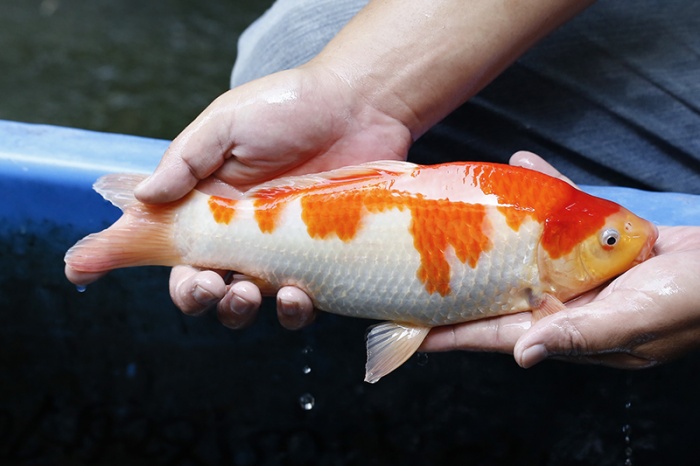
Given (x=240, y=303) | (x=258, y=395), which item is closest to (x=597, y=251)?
(x=240, y=303)

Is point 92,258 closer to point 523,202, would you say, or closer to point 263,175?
point 263,175

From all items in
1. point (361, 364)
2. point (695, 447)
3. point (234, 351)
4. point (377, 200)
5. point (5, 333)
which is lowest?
point (5, 333)

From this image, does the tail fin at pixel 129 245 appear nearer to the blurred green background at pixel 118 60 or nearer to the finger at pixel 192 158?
→ the finger at pixel 192 158

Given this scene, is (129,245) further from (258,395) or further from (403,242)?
(258,395)

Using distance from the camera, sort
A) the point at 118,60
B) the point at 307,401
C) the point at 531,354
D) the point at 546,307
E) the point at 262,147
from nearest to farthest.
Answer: the point at 531,354 → the point at 546,307 → the point at 262,147 → the point at 307,401 → the point at 118,60

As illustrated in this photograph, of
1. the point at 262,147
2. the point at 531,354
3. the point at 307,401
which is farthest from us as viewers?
the point at 307,401

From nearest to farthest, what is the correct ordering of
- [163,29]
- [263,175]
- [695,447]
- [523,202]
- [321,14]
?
[523,202]
[263,175]
[695,447]
[321,14]
[163,29]

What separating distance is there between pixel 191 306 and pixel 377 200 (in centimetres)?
32

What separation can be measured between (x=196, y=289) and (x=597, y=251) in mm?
581

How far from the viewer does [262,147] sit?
4.38 ft

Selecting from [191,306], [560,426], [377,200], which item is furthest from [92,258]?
[560,426]

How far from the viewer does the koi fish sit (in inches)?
47.2

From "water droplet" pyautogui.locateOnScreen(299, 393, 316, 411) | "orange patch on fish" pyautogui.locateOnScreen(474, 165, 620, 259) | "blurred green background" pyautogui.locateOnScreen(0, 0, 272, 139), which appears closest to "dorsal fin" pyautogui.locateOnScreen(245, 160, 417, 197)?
"orange patch on fish" pyautogui.locateOnScreen(474, 165, 620, 259)

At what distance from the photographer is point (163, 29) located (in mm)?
3498
